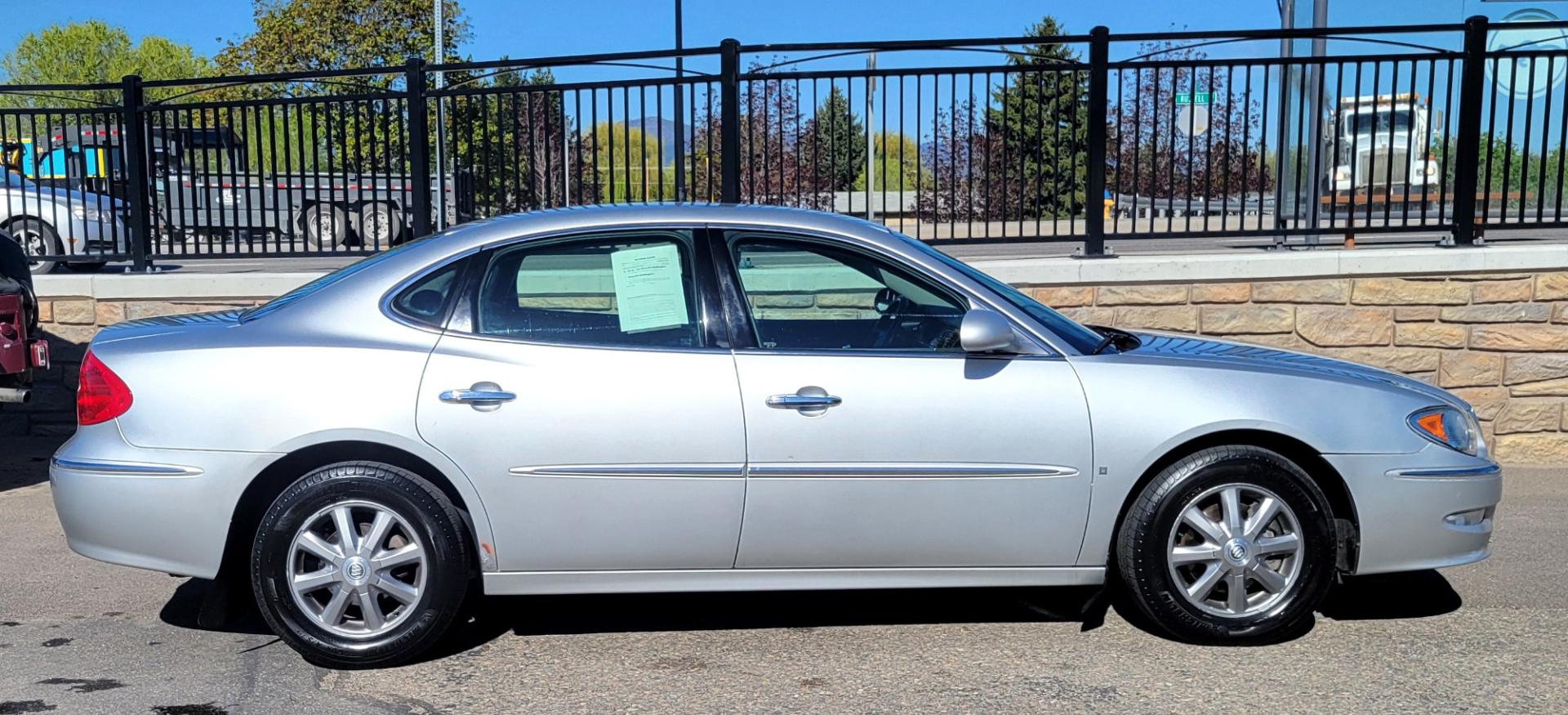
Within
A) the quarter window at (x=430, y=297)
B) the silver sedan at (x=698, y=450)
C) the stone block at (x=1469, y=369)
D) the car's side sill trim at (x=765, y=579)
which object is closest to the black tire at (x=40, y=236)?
the silver sedan at (x=698, y=450)

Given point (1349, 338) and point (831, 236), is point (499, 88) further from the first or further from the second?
point (1349, 338)

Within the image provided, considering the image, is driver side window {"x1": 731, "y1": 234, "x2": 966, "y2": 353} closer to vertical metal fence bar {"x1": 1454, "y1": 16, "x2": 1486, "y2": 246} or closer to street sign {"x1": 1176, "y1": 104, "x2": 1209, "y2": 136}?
street sign {"x1": 1176, "y1": 104, "x2": 1209, "y2": 136}

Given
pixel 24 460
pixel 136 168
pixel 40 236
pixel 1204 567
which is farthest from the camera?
pixel 40 236

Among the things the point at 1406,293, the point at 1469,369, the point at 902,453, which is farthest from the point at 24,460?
the point at 1469,369

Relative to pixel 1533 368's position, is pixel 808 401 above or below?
above

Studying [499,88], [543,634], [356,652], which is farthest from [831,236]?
[499,88]

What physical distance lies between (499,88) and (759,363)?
4.63 meters

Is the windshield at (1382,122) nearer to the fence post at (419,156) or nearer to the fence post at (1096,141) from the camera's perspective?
the fence post at (1096,141)

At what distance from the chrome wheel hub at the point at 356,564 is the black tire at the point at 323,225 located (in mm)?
4586

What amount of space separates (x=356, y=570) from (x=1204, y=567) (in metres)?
2.77

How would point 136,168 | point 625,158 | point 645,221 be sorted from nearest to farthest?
point 645,221 < point 625,158 < point 136,168

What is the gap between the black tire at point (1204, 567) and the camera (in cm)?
448

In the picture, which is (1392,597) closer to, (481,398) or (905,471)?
(905,471)

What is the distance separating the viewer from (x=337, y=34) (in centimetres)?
3012
